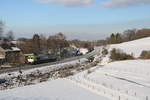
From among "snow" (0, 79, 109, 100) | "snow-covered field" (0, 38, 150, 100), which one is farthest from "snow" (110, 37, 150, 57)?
"snow" (0, 79, 109, 100)

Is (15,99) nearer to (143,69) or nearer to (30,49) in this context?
(143,69)

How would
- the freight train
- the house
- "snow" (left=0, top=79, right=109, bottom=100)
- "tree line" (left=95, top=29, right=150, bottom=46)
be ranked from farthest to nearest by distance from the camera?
"tree line" (left=95, top=29, right=150, bottom=46)
the house
the freight train
"snow" (left=0, top=79, right=109, bottom=100)

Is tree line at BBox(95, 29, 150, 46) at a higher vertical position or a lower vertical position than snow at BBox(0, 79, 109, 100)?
higher

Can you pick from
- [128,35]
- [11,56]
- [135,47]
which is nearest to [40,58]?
[11,56]

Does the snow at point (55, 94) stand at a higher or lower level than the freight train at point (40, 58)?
lower

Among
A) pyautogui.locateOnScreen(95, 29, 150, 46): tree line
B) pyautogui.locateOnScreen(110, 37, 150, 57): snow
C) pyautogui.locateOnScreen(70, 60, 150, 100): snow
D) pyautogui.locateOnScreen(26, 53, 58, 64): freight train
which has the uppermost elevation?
pyautogui.locateOnScreen(95, 29, 150, 46): tree line

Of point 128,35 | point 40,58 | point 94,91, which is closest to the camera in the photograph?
point 94,91

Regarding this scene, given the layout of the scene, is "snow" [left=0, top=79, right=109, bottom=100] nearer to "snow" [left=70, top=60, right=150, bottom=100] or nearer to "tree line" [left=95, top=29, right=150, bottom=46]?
"snow" [left=70, top=60, right=150, bottom=100]

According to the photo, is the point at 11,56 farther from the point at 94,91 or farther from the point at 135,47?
the point at 135,47

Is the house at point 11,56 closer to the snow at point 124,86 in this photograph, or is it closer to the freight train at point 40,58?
the freight train at point 40,58

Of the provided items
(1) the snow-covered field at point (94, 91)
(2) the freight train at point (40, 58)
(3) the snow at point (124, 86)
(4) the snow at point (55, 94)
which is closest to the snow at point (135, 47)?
Answer: (2) the freight train at point (40, 58)

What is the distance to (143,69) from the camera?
36.0 meters

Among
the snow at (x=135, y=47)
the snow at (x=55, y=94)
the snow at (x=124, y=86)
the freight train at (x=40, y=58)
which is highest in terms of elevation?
the snow at (x=135, y=47)

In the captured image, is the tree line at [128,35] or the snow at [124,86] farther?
the tree line at [128,35]
